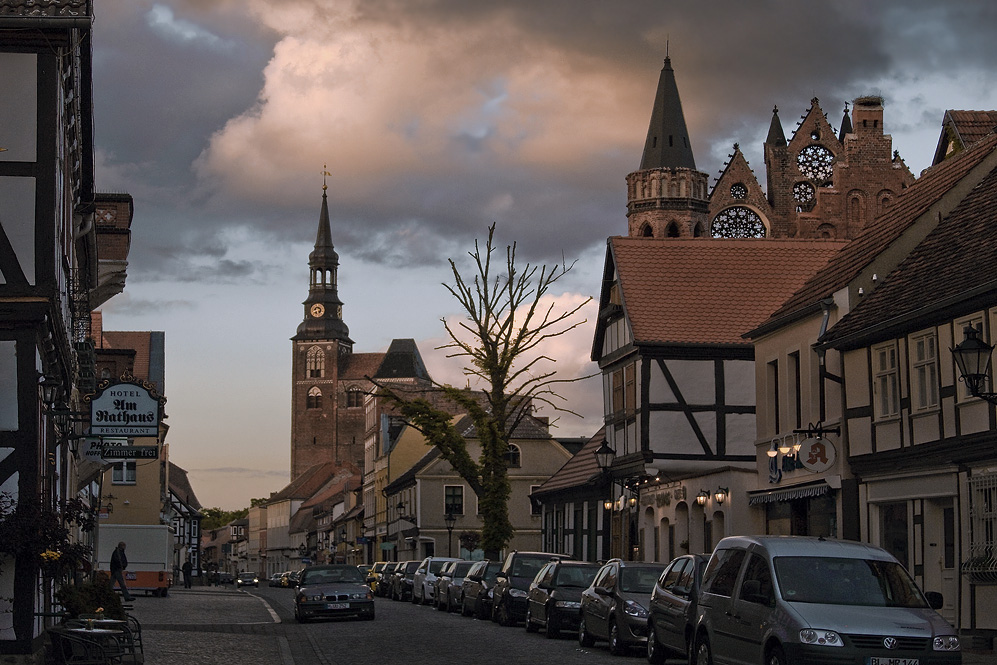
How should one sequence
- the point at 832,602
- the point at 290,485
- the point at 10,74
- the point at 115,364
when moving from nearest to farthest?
the point at 832,602
the point at 10,74
the point at 115,364
the point at 290,485

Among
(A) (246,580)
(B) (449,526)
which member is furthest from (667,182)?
(A) (246,580)

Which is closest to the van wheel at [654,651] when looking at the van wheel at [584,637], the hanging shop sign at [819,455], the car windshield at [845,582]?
the van wheel at [584,637]

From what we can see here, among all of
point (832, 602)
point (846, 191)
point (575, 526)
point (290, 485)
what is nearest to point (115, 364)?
point (575, 526)

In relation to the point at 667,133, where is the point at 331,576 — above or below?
below

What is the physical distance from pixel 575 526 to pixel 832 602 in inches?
1315

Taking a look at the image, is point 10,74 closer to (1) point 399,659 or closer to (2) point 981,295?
(1) point 399,659

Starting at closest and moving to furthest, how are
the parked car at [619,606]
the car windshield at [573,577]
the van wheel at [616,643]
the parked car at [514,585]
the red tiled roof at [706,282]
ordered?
the parked car at [619,606]
the van wheel at [616,643]
the car windshield at [573,577]
the parked car at [514,585]
the red tiled roof at [706,282]

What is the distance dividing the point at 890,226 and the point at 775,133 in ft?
204

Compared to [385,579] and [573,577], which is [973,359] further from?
[385,579]

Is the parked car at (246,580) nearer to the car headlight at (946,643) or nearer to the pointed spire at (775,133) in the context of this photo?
the pointed spire at (775,133)

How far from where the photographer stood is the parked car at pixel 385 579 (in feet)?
171

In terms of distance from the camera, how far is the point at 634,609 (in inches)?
821

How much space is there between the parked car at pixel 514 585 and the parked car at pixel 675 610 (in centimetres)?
886

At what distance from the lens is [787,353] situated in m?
30.1
